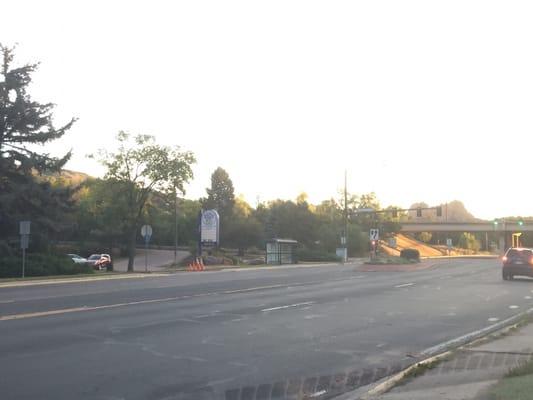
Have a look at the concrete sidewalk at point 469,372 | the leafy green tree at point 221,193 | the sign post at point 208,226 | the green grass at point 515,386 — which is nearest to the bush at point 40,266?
the sign post at point 208,226

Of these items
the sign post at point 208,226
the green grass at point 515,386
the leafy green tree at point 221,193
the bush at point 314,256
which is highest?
the leafy green tree at point 221,193

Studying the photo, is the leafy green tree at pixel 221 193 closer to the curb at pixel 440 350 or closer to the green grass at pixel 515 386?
the curb at pixel 440 350

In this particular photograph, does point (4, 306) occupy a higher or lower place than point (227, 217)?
lower

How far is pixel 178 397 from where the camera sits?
25.8 ft

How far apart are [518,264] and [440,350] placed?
2328 centimetres

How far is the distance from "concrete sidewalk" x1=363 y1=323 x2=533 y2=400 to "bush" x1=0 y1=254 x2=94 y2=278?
30650mm

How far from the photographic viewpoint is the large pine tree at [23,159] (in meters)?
41.1

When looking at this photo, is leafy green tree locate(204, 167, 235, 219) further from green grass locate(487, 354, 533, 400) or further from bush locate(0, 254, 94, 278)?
green grass locate(487, 354, 533, 400)

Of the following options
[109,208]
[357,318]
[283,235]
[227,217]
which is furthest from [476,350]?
[227,217]

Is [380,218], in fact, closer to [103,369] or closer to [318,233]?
[318,233]

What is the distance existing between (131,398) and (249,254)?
84.7 m

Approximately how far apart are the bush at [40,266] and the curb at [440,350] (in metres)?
28.3

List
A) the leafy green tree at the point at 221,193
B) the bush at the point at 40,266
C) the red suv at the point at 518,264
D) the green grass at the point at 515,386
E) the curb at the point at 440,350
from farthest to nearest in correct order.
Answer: the leafy green tree at the point at 221,193 → the bush at the point at 40,266 → the red suv at the point at 518,264 → the curb at the point at 440,350 → the green grass at the point at 515,386

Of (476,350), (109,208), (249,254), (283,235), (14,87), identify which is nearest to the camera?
(476,350)
